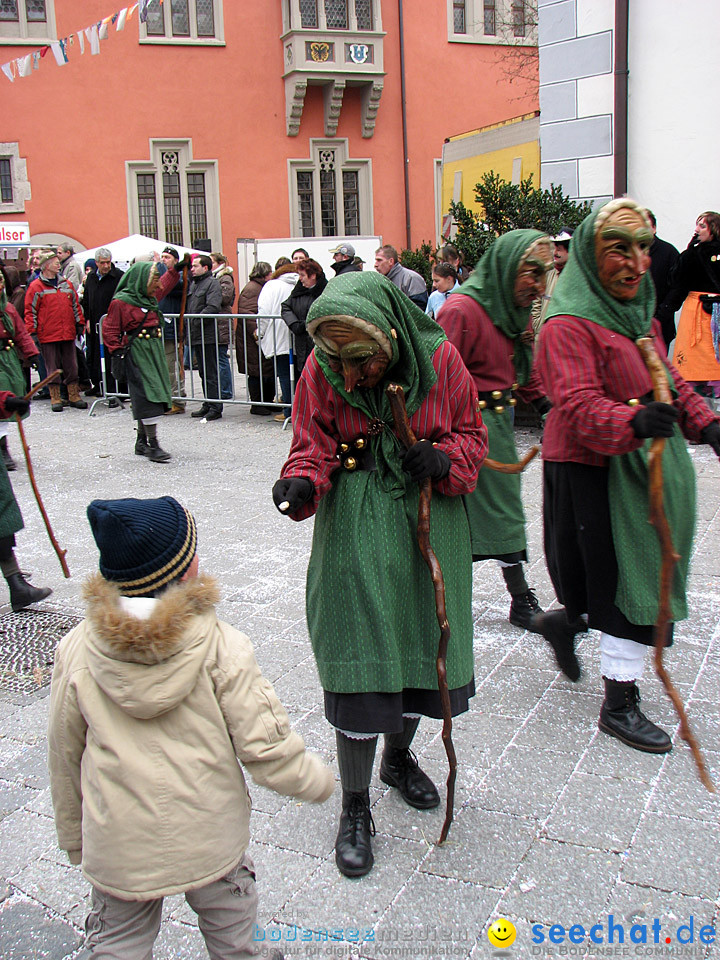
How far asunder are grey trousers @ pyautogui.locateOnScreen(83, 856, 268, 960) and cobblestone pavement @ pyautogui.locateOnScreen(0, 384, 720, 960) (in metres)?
0.39

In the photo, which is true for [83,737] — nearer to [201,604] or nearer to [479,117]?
[201,604]

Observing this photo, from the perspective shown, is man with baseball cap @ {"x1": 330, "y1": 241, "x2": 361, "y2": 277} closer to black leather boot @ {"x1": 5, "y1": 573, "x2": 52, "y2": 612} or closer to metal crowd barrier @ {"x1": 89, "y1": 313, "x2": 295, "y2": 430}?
metal crowd barrier @ {"x1": 89, "y1": 313, "x2": 295, "y2": 430}

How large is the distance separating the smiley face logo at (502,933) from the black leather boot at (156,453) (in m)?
6.56

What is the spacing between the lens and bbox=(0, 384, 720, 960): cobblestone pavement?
243 cm

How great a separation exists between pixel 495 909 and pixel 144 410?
683 centimetres

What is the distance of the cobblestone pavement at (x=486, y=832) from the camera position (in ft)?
7.96

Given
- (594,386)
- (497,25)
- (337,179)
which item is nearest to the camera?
(594,386)

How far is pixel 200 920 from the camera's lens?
2078 mm

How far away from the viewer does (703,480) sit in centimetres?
691

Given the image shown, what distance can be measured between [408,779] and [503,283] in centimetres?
213

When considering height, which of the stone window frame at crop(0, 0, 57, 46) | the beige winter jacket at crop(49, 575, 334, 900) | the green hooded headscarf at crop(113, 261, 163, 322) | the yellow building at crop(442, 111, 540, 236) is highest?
the stone window frame at crop(0, 0, 57, 46)

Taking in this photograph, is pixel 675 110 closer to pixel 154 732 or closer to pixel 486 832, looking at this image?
pixel 486 832

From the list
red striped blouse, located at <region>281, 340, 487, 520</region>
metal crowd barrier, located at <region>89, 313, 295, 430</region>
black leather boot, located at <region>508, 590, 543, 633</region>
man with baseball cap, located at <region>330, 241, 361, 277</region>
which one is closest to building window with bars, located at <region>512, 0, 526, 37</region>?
metal crowd barrier, located at <region>89, 313, 295, 430</region>

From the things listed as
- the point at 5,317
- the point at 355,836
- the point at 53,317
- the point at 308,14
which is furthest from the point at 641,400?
the point at 308,14
